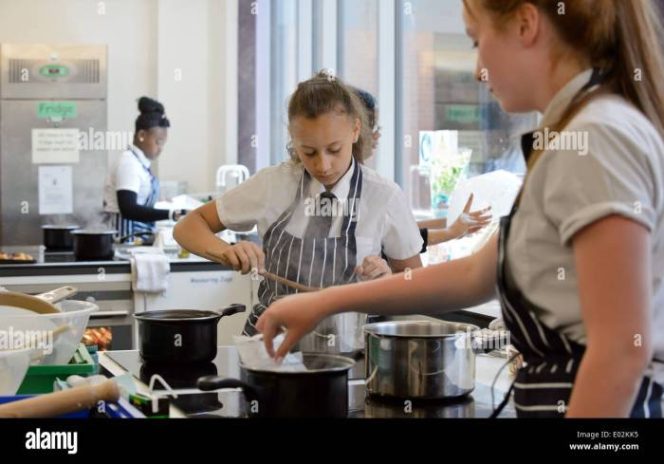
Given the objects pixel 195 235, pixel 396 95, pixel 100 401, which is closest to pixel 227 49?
pixel 396 95

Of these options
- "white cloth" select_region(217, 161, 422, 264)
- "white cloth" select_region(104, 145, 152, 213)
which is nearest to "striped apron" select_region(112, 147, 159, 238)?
"white cloth" select_region(104, 145, 152, 213)

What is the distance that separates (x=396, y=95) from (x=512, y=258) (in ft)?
9.33

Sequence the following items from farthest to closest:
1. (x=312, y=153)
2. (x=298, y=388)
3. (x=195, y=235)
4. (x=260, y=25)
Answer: (x=260, y=25) → (x=195, y=235) → (x=312, y=153) → (x=298, y=388)

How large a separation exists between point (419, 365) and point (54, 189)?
4.77 metres

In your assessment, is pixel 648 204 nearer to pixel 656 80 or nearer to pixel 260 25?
pixel 656 80

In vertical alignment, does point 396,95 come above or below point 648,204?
above

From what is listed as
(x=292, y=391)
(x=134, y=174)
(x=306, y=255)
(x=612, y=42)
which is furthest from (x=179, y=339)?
(x=134, y=174)

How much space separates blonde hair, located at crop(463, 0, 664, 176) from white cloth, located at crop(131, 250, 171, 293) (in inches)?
98.5

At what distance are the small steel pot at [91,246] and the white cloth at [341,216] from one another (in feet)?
5.01

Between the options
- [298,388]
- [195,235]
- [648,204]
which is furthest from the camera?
[195,235]

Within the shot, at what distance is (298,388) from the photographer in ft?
3.40

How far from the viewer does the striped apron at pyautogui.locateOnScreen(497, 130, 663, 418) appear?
2.89ft

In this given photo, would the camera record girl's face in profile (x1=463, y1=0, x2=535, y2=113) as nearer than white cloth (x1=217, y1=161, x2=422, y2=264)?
Yes

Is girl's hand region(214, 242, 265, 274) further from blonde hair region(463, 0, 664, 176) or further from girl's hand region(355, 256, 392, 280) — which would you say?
blonde hair region(463, 0, 664, 176)
